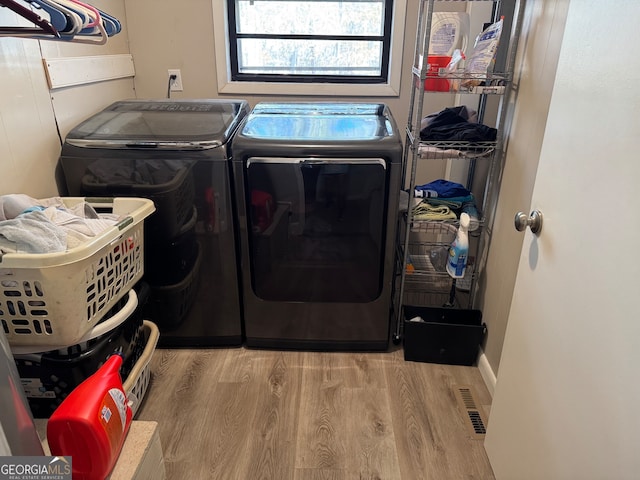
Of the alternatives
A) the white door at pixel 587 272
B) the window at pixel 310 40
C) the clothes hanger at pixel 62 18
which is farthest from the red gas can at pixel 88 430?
the window at pixel 310 40

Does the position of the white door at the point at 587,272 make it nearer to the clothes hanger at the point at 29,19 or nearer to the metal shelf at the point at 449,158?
the metal shelf at the point at 449,158

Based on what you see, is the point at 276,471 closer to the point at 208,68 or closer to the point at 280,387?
the point at 280,387

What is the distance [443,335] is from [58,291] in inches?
57.9

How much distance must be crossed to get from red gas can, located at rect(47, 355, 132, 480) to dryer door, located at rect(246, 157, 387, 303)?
2.90 ft

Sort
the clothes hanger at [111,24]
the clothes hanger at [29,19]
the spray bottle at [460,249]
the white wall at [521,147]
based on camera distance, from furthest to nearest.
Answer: the spray bottle at [460,249], the clothes hanger at [111,24], the white wall at [521,147], the clothes hanger at [29,19]

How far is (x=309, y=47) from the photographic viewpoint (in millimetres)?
2461

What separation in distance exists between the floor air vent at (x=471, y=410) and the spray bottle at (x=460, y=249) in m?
0.48

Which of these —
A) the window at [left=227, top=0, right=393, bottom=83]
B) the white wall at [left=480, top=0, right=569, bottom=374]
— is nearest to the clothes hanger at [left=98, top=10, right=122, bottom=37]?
the window at [left=227, top=0, right=393, bottom=83]

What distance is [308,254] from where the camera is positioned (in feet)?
6.10

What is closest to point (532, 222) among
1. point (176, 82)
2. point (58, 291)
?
point (58, 291)

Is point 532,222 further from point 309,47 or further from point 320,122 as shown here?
point 309,47

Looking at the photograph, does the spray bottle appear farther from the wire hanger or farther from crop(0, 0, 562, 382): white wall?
the wire hanger

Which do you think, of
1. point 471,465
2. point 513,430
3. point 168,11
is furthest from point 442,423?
point 168,11

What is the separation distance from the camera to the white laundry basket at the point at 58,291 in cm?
108
